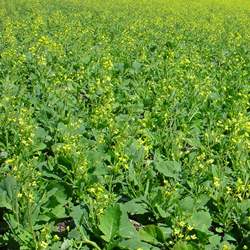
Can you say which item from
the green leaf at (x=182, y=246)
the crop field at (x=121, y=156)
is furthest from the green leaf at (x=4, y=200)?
the green leaf at (x=182, y=246)

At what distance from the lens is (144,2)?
24.1 meters

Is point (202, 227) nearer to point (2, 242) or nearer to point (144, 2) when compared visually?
point (2, 242)

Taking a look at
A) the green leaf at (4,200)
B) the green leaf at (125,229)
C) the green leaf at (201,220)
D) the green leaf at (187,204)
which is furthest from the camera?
the green leaf at (187,204)

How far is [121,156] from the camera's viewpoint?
14.6ft

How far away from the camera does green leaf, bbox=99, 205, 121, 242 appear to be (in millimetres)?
3637

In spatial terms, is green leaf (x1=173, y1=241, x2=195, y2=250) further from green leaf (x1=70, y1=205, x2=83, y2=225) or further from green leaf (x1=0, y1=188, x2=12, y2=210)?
green leaf (x1=0, y1=188, x2=12, y2=210)

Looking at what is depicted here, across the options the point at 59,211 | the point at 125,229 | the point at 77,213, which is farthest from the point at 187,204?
the point at 59,211

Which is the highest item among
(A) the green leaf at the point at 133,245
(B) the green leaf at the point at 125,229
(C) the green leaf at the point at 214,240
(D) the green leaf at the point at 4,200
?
(D) the green leaf at the point at 4,200

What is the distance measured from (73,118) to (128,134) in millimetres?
848

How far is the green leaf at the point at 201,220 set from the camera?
3738 mm

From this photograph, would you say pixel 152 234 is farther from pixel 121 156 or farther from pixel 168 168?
pixel 168 168

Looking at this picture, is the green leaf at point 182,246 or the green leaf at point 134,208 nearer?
the green leaf at point 182,246

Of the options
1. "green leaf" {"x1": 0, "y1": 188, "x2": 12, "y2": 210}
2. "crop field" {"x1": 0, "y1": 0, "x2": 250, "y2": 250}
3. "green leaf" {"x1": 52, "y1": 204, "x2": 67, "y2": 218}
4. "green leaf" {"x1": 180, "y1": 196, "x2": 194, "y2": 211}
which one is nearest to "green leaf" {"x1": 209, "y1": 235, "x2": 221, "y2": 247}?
"crop field" {"x1": 0, "y1": 0, "x2": 250, "y2": 250}

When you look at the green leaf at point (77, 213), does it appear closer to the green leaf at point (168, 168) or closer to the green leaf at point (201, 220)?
the green leaf at point (201, 220)
